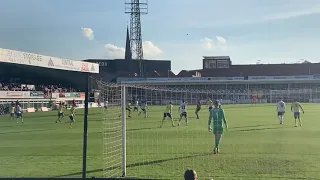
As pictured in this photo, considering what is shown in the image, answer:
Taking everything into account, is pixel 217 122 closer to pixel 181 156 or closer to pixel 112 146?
pixel 181 156

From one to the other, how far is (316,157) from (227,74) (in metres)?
88.2

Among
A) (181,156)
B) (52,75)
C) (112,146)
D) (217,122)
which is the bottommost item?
(181,156)

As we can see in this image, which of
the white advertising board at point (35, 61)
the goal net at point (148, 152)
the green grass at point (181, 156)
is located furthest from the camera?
the white advertising board at point (35, 61)

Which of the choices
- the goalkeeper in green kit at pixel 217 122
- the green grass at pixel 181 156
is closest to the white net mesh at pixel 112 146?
the green grass at pixel 181 156

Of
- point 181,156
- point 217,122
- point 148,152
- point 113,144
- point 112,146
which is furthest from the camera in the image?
point 148,152

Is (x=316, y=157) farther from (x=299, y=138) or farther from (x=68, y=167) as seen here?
(x=68, y=167)

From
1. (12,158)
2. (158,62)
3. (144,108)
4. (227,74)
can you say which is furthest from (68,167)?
(158,62)

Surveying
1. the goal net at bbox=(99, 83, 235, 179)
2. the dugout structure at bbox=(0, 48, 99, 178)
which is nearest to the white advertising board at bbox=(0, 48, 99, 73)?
the dugout structure at bbox=(0, 48, 99, 178)

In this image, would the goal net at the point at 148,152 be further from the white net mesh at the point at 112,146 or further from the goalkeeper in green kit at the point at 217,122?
the goalkeeper in green kit at the point at 217,122

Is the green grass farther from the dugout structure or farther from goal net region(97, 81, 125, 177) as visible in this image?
the dugout structure

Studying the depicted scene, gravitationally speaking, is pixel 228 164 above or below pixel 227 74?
below

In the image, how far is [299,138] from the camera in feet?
62.2

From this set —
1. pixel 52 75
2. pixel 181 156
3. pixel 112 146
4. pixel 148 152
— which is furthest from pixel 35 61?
pixel 181 156

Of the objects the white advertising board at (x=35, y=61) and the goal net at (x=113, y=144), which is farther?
Result: the white advertising board at (x=35, y=61)
